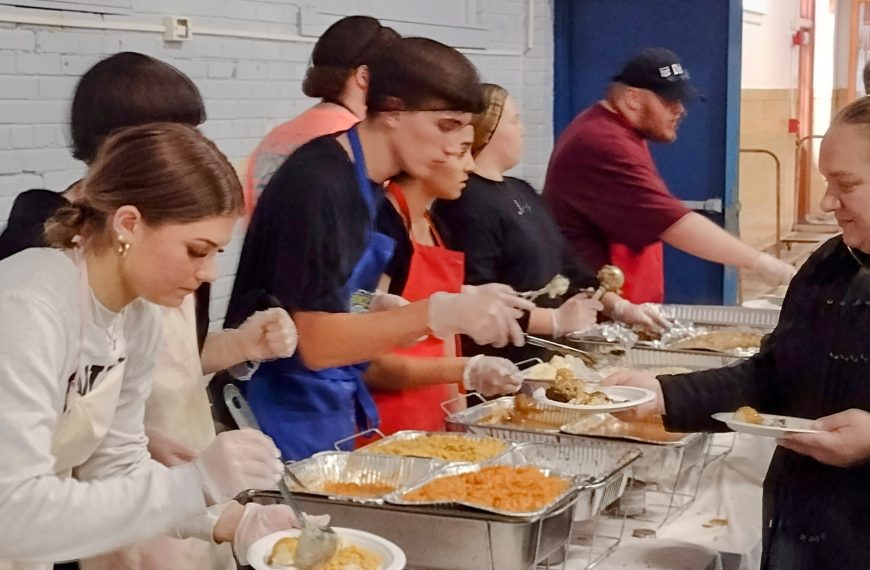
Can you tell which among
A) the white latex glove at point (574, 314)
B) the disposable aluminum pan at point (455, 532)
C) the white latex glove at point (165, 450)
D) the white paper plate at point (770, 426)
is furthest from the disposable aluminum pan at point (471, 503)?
the white latex glove at point (574, 314)

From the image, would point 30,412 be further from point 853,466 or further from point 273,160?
point 273,160

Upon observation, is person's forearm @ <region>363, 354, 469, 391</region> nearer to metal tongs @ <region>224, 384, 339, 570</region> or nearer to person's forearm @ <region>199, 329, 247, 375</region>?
person's forearm @ <region>199, 329, 247, 375</region>

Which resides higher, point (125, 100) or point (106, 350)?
point (125, 100)

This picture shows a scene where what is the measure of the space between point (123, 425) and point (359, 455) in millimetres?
372

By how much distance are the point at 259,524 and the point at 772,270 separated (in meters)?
1.98

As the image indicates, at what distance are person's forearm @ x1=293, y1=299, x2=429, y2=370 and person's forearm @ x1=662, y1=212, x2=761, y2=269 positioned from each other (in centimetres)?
140

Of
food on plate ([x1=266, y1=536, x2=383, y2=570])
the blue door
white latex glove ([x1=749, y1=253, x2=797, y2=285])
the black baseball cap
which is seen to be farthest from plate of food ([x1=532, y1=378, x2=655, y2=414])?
the blue door

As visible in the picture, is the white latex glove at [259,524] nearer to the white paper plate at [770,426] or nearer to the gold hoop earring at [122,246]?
the gold hoop earring at [122,246]

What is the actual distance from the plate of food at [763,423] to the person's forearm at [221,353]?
28.4 inches

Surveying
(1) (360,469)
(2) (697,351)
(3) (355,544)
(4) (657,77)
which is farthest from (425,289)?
(4) (657,77)

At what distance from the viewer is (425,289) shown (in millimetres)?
2148

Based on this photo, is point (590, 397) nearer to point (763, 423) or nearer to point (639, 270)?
point (763, 423)

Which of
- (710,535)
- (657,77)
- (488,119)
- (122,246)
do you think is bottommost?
(710,535)

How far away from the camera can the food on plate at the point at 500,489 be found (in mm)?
1397
